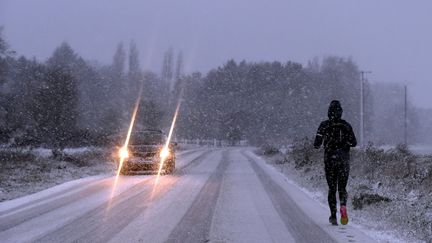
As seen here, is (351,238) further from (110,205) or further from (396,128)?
(396,128)

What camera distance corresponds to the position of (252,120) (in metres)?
97.6

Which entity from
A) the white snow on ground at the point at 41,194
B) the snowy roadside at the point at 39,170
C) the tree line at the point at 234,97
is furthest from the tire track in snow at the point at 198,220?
the tree line at the point at 234,97

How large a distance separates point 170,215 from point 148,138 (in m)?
11.8

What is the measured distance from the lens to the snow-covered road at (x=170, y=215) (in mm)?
7848

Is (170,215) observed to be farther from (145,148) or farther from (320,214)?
(145,148)

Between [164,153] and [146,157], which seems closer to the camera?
[146,157]

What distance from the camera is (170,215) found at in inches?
386

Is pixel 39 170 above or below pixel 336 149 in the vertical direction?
below

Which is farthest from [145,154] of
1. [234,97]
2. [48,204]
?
[234,97]

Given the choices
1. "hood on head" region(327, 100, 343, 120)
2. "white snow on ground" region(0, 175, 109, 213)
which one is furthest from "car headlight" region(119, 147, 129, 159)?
"hood on head" region(327, 100, 343, 120)

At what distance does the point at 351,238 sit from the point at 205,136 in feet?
310

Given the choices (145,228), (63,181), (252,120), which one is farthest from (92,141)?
(252,120)

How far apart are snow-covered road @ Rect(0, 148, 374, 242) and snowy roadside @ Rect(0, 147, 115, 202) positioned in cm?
83

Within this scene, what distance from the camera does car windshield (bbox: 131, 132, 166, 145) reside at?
20903 mm
